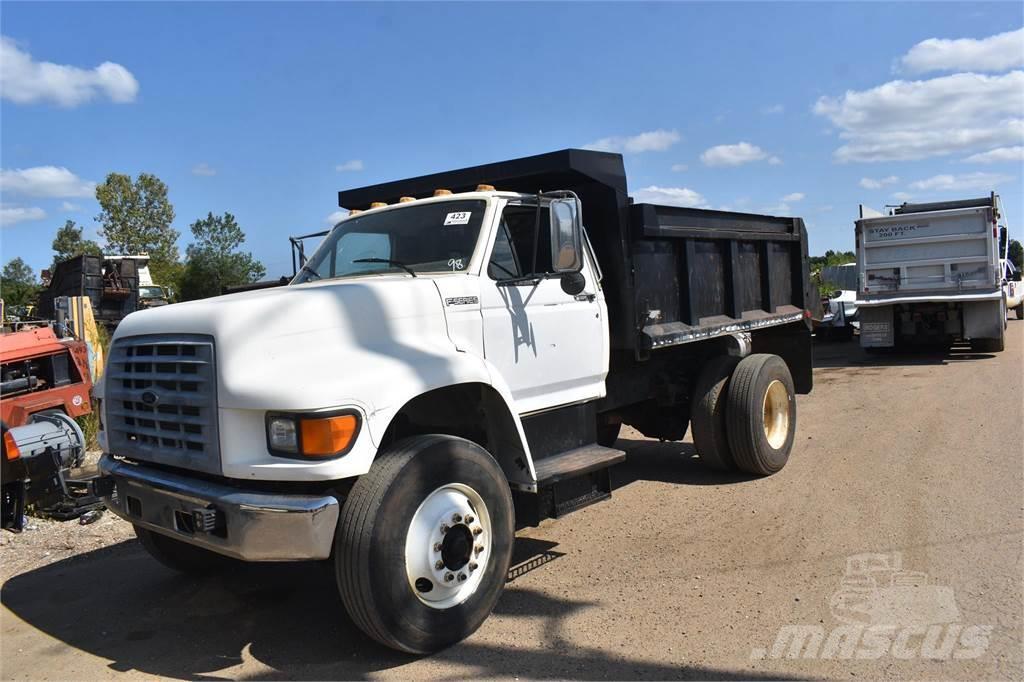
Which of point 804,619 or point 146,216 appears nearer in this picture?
point 804,619

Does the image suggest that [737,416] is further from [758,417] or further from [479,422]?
[479,422]

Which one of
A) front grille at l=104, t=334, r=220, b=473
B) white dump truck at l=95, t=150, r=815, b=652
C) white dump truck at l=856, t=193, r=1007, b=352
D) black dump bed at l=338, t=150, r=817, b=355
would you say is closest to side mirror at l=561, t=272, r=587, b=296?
white dump truck at l=95, t=150, r=815, b=652

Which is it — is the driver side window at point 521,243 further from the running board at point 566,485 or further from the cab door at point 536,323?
the running board at point 566,485

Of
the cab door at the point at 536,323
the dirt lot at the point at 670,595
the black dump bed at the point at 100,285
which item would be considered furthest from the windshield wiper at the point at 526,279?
the black dump bed at the point at 100,285

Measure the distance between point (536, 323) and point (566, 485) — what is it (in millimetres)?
1008

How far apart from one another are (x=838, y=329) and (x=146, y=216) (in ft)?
129

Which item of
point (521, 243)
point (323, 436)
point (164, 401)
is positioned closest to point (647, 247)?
point (521, 243)

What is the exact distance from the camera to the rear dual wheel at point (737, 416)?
6566mm

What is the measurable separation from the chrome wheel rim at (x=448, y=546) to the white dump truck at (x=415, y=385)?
0.01m

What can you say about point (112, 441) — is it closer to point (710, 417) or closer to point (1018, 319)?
point (710, 417)

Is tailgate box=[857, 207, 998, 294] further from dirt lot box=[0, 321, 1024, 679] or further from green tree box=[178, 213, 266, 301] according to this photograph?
Result: green tree box=[178, 213, 266, 301]

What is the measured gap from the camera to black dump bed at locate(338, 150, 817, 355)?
5391 millimetres

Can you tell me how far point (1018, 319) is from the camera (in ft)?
72.2

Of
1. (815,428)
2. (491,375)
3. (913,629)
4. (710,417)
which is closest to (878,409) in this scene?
(815,428)
